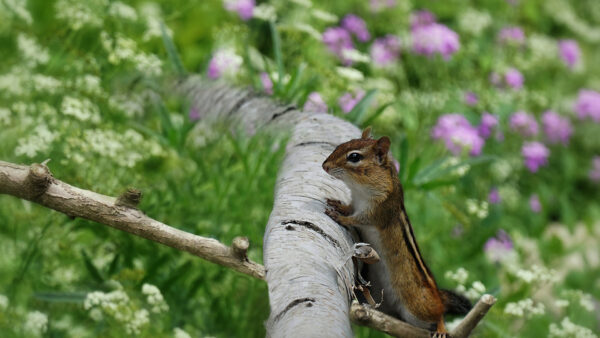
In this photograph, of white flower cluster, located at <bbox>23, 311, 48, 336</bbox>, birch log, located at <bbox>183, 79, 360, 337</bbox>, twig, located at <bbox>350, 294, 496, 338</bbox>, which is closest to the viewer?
birch log, located at <bbox>183, 79, 360, 337</bbox>

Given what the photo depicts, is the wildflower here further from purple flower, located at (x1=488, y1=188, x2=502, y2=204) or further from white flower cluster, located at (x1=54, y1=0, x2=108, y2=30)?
purple flower, located at (x1=488, y1=188, x2=502, y2=204)

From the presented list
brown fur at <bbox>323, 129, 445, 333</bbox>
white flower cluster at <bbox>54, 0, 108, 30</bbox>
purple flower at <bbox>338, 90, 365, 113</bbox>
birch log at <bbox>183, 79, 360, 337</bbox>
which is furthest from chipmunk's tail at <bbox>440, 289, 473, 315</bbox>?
white flower cluster at <bbox>54, 0, 108, 30</bbox>

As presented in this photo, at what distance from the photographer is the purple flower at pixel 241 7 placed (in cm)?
503

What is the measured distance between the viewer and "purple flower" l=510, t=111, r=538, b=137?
5.82 meters

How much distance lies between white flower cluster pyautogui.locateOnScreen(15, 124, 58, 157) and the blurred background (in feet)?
0.05

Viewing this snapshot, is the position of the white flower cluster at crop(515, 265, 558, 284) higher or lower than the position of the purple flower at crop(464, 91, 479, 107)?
higher

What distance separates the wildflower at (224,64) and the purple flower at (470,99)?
202 centimetres

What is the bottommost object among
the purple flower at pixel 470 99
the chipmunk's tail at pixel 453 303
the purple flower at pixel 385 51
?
the purple flower at pixel 470 99

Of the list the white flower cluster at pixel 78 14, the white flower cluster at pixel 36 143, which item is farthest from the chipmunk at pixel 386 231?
the white flower cluster at pixel 78 14

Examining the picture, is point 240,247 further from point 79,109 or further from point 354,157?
point 79,109

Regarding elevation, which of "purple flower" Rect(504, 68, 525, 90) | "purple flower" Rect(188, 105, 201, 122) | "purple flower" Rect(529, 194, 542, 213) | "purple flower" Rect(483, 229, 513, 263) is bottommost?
"purple flower" Rect(529, 194, 542, 213)

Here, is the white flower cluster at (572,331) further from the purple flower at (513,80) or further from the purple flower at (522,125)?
the purple flower at (513,80)

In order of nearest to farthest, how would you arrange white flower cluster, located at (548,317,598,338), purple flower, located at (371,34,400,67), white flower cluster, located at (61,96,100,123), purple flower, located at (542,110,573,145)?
white flower cluster, located at (548,317,598,338), white flower cluster, located at (61,96,100,123), purple flower, located at (371,34,400,67), purple flower, located at (542,110,573,145)

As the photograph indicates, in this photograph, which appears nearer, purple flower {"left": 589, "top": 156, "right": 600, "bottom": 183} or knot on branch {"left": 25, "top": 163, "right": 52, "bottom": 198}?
knot on branch {"left": 25, "top": 163, "right": 52, "bottom": 198}
